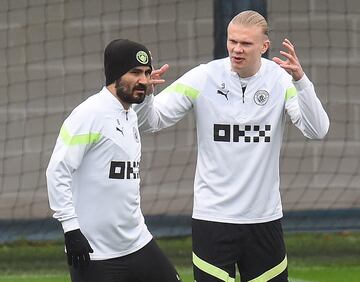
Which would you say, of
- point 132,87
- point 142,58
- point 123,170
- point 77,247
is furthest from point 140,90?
point 77,247

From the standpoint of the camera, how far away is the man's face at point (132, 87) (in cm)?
607

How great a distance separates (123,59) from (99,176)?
0.57m

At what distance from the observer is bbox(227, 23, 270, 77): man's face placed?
21.1 feet

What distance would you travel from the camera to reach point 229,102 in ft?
21.4

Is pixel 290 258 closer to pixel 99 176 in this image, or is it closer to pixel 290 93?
pixel 290 93

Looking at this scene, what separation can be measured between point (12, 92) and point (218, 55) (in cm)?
209

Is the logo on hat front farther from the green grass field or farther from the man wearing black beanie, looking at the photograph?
the green grass field

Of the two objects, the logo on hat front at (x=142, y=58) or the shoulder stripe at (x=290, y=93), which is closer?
the logo on hat front at (x=142, y=58)

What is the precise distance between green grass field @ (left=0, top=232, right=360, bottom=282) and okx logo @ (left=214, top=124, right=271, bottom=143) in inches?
101

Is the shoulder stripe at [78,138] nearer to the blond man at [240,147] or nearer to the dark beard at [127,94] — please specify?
the dark beard at [127,94]

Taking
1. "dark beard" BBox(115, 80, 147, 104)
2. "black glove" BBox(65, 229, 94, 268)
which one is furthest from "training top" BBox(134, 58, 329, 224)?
"black glove" BBox(65, 229, 94, 268)

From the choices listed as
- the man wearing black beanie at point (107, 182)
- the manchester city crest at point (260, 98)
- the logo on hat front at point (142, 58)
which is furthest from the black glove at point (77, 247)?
the manchester city crest at point (260, 98)

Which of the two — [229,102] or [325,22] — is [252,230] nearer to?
[229,102]

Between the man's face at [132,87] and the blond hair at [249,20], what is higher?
the blond hair at [249,20]
